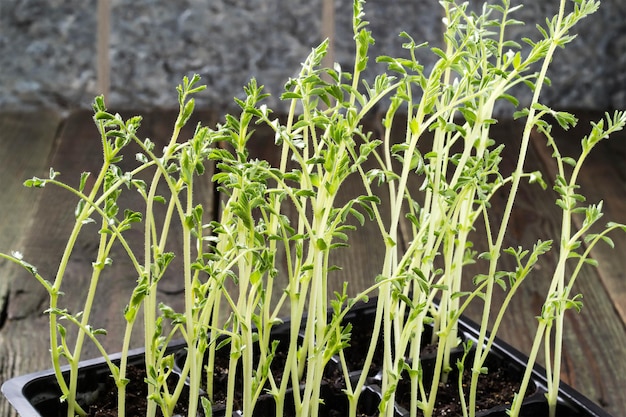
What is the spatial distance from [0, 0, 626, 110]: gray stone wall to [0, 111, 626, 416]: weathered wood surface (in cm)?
13

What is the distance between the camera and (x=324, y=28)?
244cm

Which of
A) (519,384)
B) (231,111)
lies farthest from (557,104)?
(519,384)

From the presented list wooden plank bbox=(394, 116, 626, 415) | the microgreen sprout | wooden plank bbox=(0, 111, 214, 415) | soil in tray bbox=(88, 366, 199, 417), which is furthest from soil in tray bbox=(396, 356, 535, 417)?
wooden plank bbox=(0, 111, 214, 415)

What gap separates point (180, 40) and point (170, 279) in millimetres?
977

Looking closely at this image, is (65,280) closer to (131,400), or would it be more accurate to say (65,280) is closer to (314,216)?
(131,400)

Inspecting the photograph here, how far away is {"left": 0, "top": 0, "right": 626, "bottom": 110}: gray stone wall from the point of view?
2.40m

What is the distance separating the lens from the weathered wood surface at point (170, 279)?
146cm

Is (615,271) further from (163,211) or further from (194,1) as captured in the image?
(194,1)

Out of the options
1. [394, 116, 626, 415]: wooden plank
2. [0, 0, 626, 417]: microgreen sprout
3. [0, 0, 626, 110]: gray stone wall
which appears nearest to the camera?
[0, 0, 626, 417]: microgreen sprout

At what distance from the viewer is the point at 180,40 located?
8.01 feet

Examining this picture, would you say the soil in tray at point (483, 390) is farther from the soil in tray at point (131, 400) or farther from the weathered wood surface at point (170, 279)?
the weathered wood surface at point (170, 279)

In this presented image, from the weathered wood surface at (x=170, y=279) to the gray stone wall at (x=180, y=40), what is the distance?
0.44ft

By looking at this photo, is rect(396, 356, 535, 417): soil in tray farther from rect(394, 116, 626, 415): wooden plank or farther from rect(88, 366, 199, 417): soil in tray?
rect(394, 116, 626, 415): wooden plank

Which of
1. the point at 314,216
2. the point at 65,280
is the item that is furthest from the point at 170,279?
the point at 314,216
